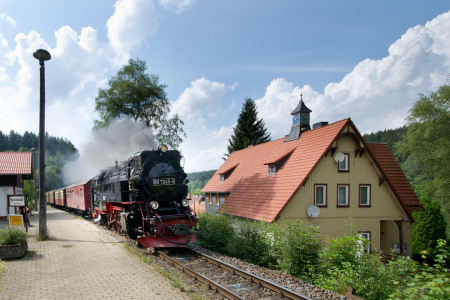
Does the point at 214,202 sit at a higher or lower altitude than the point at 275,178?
lower

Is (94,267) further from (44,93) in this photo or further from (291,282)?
(44,93)

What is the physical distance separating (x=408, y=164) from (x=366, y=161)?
1773 inches

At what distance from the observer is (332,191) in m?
15.8

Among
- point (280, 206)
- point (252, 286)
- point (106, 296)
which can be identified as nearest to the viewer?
point (106, 296)

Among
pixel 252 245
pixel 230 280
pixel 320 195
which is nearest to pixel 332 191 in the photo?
pixel 320 195

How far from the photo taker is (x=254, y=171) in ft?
65.4

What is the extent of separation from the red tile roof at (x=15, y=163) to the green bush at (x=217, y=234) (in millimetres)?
13098

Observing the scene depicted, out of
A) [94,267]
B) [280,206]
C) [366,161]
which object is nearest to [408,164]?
[366,161]

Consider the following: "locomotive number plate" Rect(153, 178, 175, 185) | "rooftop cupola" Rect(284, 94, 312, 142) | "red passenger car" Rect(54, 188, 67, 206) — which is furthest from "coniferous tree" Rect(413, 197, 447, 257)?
"red passenger car" Rect(54, 188, 67, 206)

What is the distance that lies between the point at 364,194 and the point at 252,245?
333 inches

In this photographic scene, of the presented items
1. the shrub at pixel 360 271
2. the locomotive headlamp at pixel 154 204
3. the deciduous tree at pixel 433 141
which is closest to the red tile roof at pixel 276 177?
the locomotive headlamp at pixel 154 204

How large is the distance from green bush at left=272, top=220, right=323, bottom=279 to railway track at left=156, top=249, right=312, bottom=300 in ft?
6.83

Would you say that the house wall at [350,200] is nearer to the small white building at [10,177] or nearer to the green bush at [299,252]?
the green bush at [299,252]

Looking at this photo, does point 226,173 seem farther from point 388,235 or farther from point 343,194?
point 388,235
